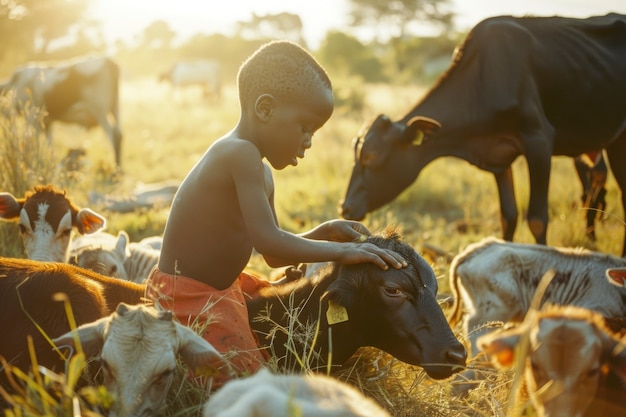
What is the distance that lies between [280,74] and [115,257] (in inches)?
97.3

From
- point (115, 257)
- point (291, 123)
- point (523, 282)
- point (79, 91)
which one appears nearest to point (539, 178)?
point (523, 282)

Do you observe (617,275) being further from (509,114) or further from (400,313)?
(509,114)

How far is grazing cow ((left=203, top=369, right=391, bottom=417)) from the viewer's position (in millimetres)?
2396

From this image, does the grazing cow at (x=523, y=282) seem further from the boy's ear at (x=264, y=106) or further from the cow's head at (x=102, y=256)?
the cow's head at (x=102, y=256)

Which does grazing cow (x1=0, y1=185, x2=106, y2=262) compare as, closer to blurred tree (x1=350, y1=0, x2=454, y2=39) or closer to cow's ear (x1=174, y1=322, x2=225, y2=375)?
cow's ear (x1=174, y1=322, x2=225, y2=375)

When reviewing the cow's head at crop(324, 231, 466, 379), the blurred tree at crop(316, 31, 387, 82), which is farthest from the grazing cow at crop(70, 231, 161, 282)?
the blurred tree at crop(316, 31, 387, 82)

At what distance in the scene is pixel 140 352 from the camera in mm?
3025

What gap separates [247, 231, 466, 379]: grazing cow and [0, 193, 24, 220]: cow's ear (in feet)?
8.41

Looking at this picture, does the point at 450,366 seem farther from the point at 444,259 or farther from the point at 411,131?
the point at 411,131

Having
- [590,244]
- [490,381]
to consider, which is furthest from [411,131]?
[490,381]

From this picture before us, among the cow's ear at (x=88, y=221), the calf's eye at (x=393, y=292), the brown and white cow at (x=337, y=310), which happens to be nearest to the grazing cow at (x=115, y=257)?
the cow's ear at (x=88, y=221)

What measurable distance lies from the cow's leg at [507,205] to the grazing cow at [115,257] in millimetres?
3474

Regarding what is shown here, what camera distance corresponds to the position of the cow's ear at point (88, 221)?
5.77 m

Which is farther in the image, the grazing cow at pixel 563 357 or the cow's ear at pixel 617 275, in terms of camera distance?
the cow's ear at pixel 617 275
